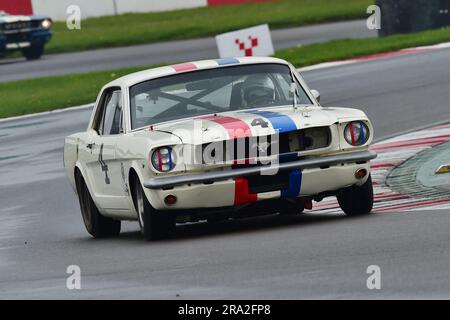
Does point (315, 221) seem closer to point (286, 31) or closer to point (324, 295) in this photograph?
point (324, 295)

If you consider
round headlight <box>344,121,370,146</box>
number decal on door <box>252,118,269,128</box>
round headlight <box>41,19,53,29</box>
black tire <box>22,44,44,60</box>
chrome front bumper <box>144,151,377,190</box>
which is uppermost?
number decal on door <box>252,118,269,128</box>

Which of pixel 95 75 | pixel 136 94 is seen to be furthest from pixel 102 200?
pixel 95 75

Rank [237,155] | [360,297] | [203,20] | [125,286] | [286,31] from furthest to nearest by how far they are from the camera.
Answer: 1. [203,20]
2. [286,31]
3. [237,155]
4. [125,286]
5. [360,297]

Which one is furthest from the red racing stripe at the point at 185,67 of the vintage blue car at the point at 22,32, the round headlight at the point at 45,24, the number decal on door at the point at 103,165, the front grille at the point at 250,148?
the round headlight at the point at 45,24

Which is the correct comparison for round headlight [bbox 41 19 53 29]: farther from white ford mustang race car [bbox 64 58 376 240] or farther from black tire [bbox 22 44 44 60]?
white ford mustang race car [bbox 64 58 376 240]

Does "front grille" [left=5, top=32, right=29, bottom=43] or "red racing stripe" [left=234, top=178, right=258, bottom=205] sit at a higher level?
"red racing stripe" [left=234, top=178, right=258, bottom=205]

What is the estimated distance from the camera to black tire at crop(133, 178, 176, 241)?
10.3 m

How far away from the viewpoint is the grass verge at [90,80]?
2584cm

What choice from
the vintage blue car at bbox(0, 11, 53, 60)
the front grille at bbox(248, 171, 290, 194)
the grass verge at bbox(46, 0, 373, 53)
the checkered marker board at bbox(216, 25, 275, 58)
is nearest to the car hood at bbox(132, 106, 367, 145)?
the front grille at bbox(248, 171, 290, 194)

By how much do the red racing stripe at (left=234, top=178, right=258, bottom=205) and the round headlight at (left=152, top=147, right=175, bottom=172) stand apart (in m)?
0.46

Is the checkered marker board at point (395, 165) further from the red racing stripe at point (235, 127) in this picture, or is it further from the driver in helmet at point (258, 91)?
the red racing stripe at point (235, 127)

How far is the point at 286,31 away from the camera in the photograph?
3672 centimetres

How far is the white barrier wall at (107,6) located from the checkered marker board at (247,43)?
23505 mm
